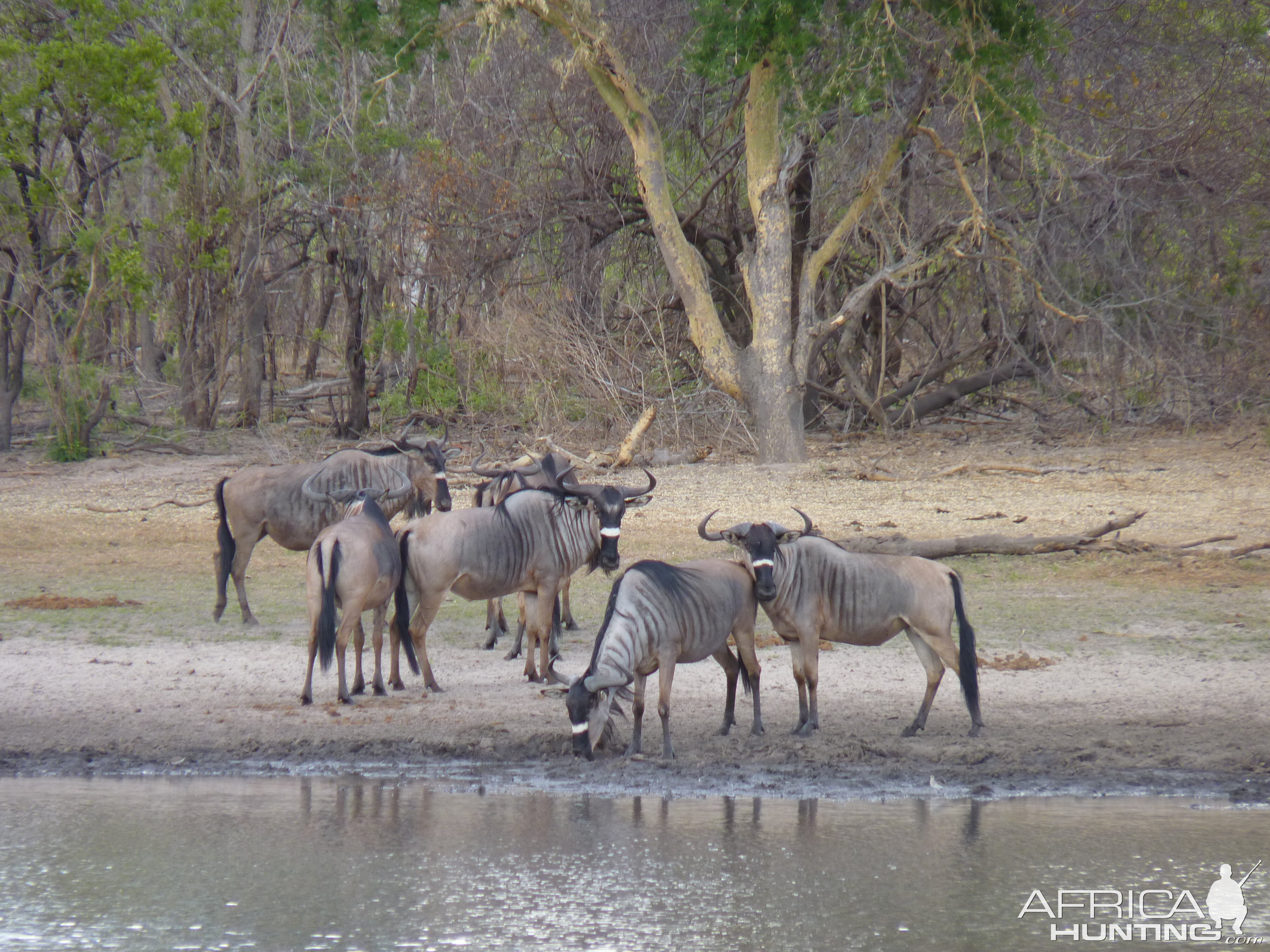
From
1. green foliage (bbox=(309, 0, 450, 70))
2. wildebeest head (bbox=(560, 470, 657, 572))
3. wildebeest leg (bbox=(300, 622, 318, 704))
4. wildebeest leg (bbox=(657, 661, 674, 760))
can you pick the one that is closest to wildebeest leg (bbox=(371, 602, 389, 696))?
wildebeest leg (bbox=(300, 622, 318, 704))

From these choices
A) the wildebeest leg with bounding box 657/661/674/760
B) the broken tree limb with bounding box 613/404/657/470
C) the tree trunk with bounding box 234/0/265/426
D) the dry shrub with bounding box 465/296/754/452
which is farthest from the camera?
the tree trunk with bounding box 234/0/265/426

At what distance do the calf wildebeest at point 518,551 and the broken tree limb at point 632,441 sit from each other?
6.97 metres

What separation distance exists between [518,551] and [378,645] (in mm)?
975

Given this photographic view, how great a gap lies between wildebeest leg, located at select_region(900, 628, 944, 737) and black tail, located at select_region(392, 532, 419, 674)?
2795 millimetres

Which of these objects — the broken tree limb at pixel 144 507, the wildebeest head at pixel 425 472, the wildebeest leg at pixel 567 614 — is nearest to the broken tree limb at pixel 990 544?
the wildebeest leg at pixel 567 614

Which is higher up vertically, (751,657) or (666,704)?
(751,657)

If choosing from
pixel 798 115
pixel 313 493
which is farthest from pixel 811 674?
pixel 798 115

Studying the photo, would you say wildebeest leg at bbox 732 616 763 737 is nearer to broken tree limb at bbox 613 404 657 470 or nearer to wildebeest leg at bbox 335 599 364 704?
wildebeest leg at bbox 335 599 364 704

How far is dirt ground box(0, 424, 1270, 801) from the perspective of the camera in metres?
6.75

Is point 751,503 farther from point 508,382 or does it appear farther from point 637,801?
point 637,801

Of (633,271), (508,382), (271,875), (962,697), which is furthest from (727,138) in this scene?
(271,875)

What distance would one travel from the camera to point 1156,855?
5.68m

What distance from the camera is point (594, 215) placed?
58.9 ft

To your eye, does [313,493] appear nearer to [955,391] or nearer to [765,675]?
[765,675]
